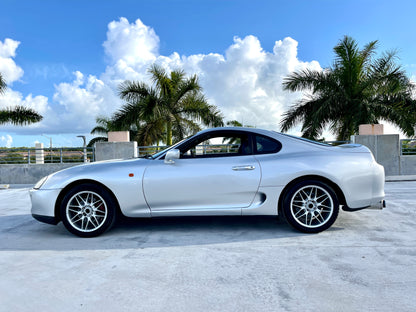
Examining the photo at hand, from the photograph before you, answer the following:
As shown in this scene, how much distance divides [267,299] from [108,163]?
9.56 feet

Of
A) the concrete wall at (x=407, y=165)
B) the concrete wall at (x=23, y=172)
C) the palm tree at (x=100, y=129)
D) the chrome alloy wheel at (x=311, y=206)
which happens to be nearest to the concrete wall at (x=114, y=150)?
the concrete wall at (x=23, y=172)

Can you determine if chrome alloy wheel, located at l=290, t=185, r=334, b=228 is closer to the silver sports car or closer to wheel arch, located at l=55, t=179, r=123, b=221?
the silver sports car

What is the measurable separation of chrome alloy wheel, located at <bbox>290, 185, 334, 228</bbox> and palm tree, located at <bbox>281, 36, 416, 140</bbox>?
13.9 metres

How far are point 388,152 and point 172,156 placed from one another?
1219 centimetres

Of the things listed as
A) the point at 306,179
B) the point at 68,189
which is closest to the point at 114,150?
the point at 68,189

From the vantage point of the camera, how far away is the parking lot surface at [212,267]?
8.66 feet

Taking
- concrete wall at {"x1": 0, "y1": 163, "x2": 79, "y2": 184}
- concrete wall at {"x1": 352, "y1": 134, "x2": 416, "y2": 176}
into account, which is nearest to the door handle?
concrete wall at {"x1": 352, "y1": 134, "x2": 416, "y2": 176}

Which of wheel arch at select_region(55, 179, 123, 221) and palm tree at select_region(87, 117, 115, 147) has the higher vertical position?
palm tree at select_region(87, 117, 115, 147)

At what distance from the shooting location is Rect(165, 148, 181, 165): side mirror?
4.39 m

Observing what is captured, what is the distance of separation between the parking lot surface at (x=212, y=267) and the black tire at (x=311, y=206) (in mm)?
154

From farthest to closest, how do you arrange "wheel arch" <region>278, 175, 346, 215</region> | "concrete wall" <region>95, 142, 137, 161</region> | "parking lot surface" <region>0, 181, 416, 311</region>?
"concrete wall" <region>95, 142, 137, 161</region>, "wheel arch" <region>278, 175, 346, 215</region>, "parking lot surface" <region>0, 181, 416, 311</region>

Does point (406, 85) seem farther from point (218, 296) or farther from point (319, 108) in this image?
point (218, 296)

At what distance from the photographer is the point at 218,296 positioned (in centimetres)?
271

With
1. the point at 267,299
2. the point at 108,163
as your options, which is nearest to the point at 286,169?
the point at 267,299
